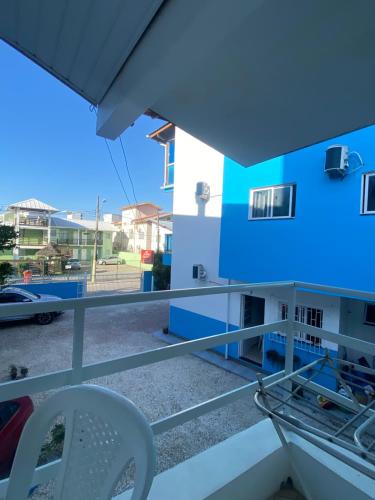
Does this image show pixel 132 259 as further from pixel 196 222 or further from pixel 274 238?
pixel 274 238

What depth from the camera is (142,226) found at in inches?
918

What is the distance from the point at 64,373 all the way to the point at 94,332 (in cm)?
731

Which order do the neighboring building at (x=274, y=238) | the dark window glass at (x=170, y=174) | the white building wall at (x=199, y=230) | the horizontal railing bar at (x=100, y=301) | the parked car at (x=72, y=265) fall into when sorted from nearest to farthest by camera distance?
the horizontal railing bar at (x=100, y=301)
the neighboring building at (x=274, y=238)
the white building wall at (x=199, y=230)
the dark window glass at (x=170, y=174)
the parked car at (x=72, y=265)

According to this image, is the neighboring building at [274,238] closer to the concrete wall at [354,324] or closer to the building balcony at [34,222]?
the concrete wall at [354,324]

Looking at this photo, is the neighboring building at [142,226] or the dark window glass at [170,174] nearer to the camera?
the dark window glass at [170,174]

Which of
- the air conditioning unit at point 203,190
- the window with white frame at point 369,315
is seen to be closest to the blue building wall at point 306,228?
the air conditioning unit at point 203,190

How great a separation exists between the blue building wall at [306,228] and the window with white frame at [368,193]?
65 mm

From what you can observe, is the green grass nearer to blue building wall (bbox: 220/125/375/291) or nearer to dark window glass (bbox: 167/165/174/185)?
dark window glass (bbox: 167/165/174/185)

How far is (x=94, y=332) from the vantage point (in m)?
7.50

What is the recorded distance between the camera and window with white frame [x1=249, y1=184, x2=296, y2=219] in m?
4.68

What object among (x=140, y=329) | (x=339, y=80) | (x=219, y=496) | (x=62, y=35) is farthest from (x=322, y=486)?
(x=140, y=329)

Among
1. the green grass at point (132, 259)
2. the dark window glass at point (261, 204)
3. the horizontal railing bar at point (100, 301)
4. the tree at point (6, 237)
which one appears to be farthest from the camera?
the green grass at point (132, 259)

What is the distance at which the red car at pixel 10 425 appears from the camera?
76.1 inches

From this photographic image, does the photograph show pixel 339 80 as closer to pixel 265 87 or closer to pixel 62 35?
pixel 265 87
